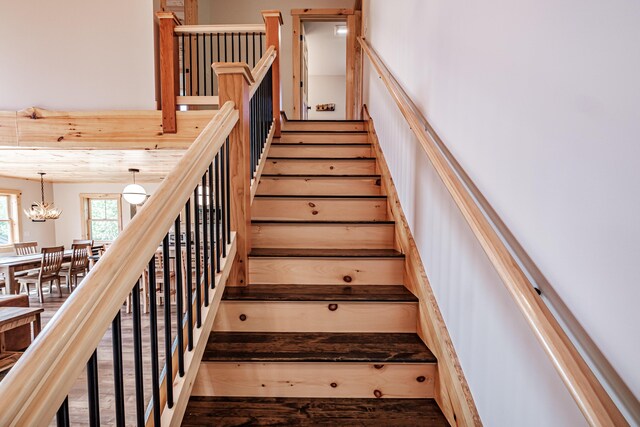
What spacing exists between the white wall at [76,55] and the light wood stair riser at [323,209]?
6.21 feet

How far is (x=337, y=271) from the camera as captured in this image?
2.01 meters

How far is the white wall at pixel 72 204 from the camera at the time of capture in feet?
32.4

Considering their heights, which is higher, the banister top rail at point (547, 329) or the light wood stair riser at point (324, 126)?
the light wood stair riser at point (324, 126)

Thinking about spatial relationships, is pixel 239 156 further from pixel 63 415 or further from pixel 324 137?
pixel 324 137

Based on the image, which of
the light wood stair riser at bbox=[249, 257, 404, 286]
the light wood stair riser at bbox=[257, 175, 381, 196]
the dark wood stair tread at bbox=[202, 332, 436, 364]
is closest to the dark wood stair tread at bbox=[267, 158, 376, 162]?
the light wood stair riser at bbox=[257, 175, 381, 196]

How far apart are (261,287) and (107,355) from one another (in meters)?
3.15

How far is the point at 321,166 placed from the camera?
308 cm

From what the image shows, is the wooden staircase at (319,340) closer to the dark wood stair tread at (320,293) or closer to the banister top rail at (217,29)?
the dark wood stair tread at (320,293)

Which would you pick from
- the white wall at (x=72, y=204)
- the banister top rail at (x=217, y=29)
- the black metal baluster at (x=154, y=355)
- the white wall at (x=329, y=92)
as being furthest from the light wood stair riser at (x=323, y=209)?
the white wall at (x=72, y=204)

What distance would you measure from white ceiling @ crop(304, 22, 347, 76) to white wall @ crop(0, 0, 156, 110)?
3516 millimetres

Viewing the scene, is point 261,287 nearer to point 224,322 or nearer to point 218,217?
point 224,322

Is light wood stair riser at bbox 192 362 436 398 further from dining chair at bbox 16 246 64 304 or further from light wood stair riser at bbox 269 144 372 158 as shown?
dining chair at bbox 16 246 64 304

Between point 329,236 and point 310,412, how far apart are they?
1.08m

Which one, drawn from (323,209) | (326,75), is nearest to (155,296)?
(323,209)
